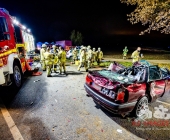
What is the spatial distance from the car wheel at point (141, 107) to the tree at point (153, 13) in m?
7.03

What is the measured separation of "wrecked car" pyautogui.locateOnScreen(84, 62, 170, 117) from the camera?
3.55 metres

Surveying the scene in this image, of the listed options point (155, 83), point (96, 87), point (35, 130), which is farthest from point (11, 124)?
point (155, 83)

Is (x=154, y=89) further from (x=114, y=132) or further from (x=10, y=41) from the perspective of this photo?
(x=10, y=41)

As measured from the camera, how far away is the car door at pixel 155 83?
4.27 metres

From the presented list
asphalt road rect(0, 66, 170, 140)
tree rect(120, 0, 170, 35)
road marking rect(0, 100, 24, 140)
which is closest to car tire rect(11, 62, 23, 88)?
asphalt road rect(0, 66, 170, 140)

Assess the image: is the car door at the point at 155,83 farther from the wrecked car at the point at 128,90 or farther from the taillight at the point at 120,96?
the taillight at the point at 120,96

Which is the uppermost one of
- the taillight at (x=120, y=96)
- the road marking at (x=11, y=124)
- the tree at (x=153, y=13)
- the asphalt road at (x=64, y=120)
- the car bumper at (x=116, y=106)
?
the tree at (x=153, y=13)

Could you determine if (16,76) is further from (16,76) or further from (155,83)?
(155,83)

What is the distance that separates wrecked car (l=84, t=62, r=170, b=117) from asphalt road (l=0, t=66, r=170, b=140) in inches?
17.1

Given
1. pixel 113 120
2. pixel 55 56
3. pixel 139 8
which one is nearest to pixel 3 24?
pixel 55 56

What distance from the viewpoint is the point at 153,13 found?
9.99 meters

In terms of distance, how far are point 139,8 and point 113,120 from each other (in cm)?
A: 919

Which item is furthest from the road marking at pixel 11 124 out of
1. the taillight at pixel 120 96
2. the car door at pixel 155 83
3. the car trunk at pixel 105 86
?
the car door at pixel 155 83

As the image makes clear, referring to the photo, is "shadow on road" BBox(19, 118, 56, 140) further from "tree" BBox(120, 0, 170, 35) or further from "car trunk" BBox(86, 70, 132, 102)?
"tree" BBox(120, 0, 170, 35)
